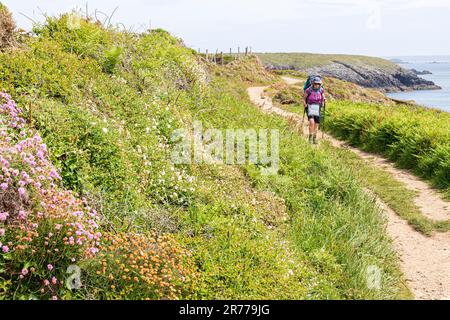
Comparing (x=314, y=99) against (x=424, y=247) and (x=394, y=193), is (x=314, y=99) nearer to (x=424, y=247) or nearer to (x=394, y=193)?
(x=394, y=193)

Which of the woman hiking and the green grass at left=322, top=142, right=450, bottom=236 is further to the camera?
the woman hiking

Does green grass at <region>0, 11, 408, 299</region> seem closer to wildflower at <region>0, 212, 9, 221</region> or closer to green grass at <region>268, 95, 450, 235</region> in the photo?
green grass at <region>268, 95, 450, 235</region>

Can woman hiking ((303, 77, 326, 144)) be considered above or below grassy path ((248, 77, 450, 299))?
above

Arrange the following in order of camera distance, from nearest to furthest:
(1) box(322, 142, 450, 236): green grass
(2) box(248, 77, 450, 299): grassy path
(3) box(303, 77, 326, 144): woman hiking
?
(2) box(248, 77, 450, 299): grassy path, (1) box(322, 142, 450, 236): green grass, (3) box(303, 77, 326, 144): woman hiking

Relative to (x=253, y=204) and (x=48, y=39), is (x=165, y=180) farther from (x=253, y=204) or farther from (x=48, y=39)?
(x=48, y=39)

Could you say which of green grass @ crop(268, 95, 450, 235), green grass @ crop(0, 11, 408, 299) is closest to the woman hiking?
green grass @ crop(268, 95, 450, 235)

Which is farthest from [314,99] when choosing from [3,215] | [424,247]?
[3,215]

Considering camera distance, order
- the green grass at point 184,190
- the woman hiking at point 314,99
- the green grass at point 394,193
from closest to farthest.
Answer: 1. the green grass at point 184,190
2. the green grass at point 394,193
3. the woman hiking at point 314,99

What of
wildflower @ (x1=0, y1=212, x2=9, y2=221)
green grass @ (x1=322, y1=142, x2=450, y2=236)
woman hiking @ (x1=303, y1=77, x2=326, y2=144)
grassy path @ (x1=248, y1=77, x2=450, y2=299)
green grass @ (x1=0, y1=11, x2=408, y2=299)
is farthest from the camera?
woman hiking @ (x1=303, y1=77, x2=326, y2=144)

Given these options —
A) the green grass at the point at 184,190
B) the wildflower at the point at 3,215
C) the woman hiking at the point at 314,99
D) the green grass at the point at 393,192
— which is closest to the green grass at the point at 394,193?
the green grass at the point at 393,192

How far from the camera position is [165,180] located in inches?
324

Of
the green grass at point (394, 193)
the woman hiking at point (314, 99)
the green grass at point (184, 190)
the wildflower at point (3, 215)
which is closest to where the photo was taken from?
the wildflower at point (3, 215)

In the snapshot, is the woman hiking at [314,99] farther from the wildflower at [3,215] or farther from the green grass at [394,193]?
the wildflower at [3,215]
